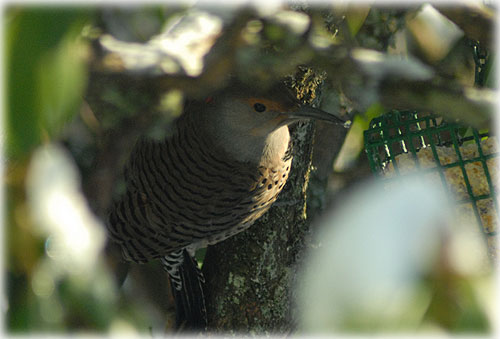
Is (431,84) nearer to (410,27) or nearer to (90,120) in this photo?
(90,120)

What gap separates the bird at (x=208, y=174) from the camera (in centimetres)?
244

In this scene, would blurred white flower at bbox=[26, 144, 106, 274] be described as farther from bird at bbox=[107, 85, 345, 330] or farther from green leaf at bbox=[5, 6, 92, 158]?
bird at bbox=[107, 85, 345, 330]

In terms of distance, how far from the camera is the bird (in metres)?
2.44

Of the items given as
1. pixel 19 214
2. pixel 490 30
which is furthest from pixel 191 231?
pixel 19 214

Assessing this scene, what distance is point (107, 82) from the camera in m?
1.00

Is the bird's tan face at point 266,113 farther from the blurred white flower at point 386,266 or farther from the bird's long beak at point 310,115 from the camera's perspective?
the blurred white flower at point 386,266

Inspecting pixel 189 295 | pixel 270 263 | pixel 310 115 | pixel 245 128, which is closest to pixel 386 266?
pixel 310 115

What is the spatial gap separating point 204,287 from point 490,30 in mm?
1677

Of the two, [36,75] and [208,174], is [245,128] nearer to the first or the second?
[208,174]

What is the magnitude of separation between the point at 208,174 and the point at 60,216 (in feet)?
6.41

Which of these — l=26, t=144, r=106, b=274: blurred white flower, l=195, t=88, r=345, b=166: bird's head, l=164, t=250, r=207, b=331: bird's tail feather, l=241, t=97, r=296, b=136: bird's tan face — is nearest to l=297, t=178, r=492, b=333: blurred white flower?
l=26, t=144, r=106, b=274: blurred white flower

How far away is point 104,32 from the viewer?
96 cm

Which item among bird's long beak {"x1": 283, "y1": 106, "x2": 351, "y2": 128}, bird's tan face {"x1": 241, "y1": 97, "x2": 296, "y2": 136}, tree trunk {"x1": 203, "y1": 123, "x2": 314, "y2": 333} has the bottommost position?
tree trunk {"x1": 203, "y1": 123, "x2": 314, "y2": 333}

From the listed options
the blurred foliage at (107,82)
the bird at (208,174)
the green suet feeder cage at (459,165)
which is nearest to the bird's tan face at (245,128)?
the bird at (208,174)
